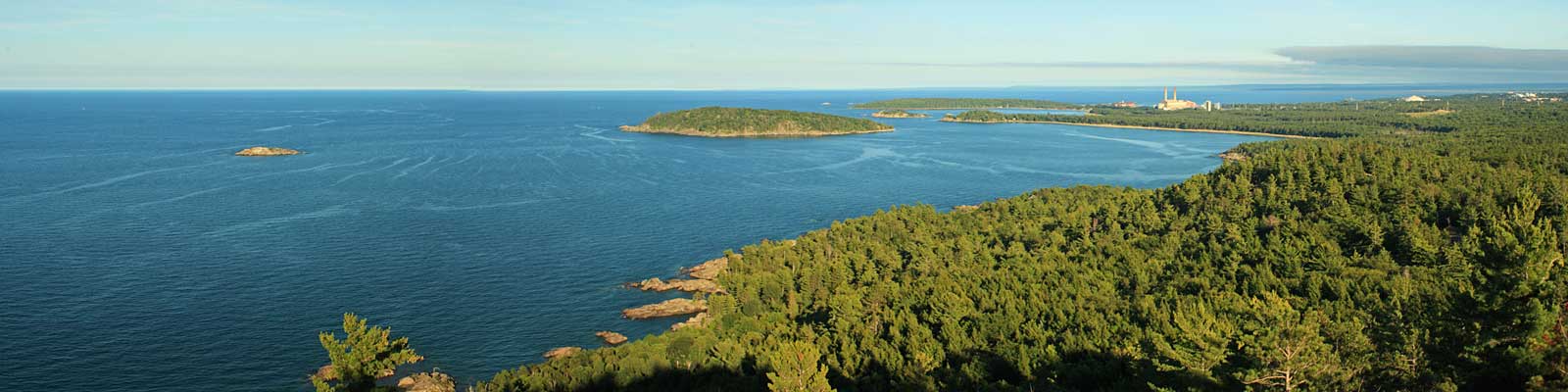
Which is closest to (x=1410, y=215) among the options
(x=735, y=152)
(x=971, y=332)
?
(x=971, y=332)

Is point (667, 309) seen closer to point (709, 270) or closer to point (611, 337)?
point (611, 337)

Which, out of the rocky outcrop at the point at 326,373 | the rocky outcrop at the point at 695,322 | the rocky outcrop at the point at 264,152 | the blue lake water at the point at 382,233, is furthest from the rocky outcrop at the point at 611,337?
the rocky outcrop at the point at 264,152

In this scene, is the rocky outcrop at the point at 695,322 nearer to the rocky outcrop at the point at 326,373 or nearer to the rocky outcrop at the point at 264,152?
the rocky outcrop at the point at 326,373

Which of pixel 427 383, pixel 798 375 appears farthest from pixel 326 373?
pixel 798 375

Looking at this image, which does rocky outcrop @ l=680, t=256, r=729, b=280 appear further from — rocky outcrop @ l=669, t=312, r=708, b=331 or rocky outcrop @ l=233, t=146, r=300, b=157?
rocky outcrop @ l=233, t=146, r=300, b=157

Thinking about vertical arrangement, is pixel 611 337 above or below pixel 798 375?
below

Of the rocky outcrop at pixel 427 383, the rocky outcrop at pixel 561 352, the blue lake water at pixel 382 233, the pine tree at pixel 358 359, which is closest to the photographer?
→ the pine tree at pixel 358 359
